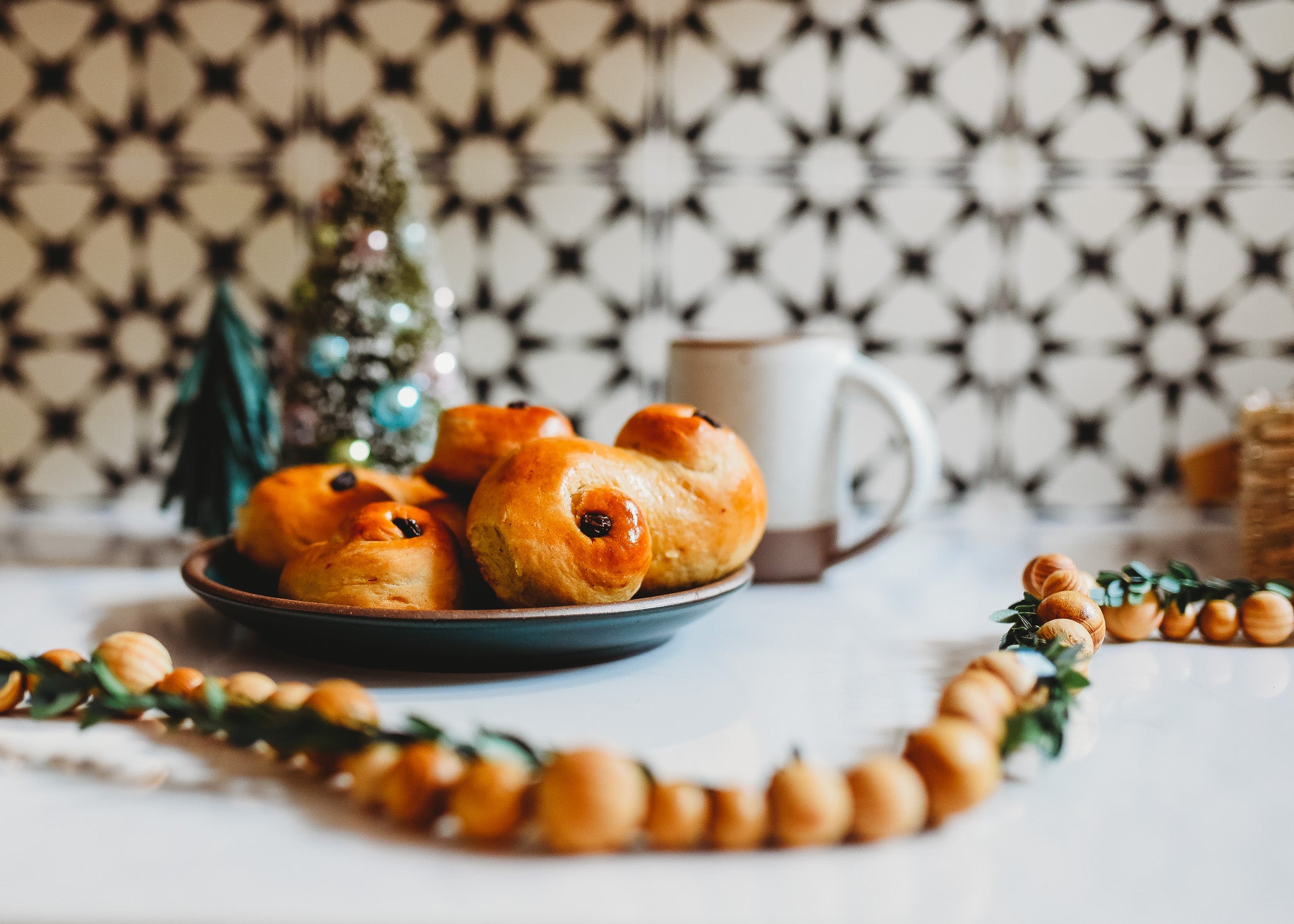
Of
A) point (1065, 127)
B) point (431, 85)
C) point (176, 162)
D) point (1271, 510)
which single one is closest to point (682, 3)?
point (431, 85)

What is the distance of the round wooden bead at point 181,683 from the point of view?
418 mm

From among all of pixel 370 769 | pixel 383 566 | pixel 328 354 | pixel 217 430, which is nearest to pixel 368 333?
pixel 328 354

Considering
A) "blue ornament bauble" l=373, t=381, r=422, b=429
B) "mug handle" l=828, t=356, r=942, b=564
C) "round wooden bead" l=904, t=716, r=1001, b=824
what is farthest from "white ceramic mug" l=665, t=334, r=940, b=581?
"round wooden bead" l=904, t=716, r=1001, b=824

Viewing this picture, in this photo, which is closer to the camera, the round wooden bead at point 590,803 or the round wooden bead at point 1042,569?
the round wooden bead at point 590,803

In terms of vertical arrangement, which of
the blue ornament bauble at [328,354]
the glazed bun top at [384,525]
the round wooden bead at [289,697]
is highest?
the blue ornament bauble at [328,354]

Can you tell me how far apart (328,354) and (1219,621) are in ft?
2.15

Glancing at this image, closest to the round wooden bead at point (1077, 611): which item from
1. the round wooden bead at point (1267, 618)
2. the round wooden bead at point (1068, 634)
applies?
the round wooden bead at point (1068, 634)

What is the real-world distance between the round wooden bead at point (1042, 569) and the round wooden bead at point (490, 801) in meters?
0.36

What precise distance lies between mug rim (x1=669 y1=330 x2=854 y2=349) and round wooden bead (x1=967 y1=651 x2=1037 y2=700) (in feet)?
1.08

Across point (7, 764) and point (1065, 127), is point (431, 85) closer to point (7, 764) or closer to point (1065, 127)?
point (1065, 127)

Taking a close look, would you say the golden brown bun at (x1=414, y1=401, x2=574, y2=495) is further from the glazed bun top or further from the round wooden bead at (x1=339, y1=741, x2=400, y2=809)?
the round wooden bead at (x1=339, y1=741, x2=400, y2=809)

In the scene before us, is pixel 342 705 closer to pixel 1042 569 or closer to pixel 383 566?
pixel 383 566

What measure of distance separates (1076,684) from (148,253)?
37.5 inches

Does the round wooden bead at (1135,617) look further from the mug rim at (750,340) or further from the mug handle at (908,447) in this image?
the mug rim at (750,340)
